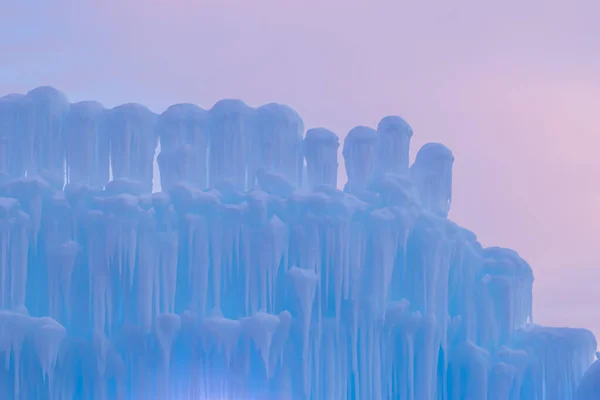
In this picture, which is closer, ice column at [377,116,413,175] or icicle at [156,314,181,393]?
icicle at [156,314,181,393]

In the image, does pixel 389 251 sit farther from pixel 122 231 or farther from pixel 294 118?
pixel 122 231

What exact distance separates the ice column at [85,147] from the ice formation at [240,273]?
37 millimetres

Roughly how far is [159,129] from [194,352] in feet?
14.2

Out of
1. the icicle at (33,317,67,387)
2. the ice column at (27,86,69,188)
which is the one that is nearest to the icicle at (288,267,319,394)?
the icicle at (33,317,67,387)

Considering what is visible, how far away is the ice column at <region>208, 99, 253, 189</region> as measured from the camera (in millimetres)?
18922

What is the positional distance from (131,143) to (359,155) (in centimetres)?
433

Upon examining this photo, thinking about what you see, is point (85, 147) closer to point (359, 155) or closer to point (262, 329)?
point (262, 329)

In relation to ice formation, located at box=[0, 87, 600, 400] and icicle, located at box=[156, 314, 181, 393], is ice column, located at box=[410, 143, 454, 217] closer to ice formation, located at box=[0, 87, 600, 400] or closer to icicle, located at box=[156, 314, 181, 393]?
ice formation, located at box=[0, 87, 600, 400]

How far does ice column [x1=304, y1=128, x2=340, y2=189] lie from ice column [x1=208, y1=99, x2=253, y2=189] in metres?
1.26

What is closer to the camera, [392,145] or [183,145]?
[183,145]

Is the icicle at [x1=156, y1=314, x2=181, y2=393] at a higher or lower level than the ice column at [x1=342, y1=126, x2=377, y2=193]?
lower

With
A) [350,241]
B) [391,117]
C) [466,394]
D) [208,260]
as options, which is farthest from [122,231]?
[466,394]

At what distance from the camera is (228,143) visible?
19.0 m

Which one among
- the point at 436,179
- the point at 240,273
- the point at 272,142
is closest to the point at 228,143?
the point at 272,142
